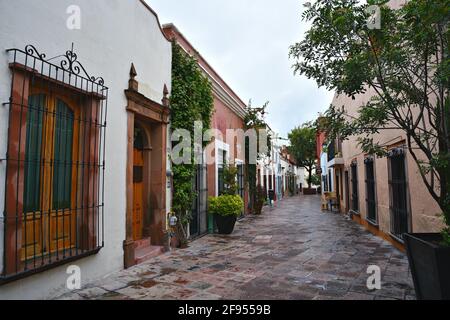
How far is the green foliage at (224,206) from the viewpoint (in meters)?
7.70

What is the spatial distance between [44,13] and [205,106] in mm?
4297

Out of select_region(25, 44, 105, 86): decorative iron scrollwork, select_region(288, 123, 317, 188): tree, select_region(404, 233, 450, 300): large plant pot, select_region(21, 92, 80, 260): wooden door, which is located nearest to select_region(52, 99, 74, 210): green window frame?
select_region(21, 92, 80, 260): wooden door

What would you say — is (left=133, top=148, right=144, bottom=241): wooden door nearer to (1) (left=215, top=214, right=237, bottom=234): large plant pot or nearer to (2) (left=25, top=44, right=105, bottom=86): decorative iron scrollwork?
(2) (left=25, top=44, right=105, bottom=86): decorative iron scrollwork

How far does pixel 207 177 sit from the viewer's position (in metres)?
8.10

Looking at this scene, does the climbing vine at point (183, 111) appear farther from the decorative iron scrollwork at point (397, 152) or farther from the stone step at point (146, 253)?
the decorative iron scrollwork at point (397, 152)

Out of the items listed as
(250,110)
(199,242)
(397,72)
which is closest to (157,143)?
(199,242)

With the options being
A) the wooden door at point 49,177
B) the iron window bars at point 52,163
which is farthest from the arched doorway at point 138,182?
the wooden door at point 49,177

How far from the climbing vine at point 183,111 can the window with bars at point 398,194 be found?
442cm

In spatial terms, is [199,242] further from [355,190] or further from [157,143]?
[355,190]

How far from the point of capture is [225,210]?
25.2 ft

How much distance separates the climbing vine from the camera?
6184 mm

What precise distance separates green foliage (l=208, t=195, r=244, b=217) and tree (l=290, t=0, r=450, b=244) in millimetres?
4455

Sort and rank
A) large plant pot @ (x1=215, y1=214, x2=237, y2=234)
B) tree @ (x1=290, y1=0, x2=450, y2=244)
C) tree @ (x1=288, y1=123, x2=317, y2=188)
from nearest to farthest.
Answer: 1. tree @ (x1=290, y1=0, x2=450, y2=244)
2. large plant pot @ (x1=215, y1=214, x2=237, y2=234)
3. tree @ (x1=288, y1=123, x2=317, y2=188)
